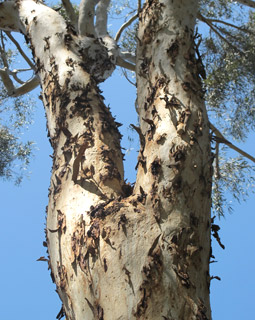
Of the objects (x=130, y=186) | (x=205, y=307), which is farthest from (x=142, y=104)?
(x=205, y=307)

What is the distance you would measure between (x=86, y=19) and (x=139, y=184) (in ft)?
6.36

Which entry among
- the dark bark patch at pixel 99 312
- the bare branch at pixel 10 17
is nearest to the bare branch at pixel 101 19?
the bare branch at pixel 10 17

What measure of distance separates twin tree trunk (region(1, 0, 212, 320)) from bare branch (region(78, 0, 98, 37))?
0.91 meters

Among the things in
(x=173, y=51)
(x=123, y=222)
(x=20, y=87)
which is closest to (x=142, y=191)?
(x=123, y=222)

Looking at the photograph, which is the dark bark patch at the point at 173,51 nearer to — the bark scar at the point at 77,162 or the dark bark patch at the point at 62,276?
the bark scar at the point at 77,162

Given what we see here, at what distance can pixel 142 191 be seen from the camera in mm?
1535

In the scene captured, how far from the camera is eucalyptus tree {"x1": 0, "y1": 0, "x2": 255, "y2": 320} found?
52.9 inches

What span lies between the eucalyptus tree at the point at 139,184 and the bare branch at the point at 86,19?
23.1 inches

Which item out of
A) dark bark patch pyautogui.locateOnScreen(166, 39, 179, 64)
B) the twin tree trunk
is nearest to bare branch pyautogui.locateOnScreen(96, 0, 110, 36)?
the twin tree trunk

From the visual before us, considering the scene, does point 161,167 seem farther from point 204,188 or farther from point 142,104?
point 142,104

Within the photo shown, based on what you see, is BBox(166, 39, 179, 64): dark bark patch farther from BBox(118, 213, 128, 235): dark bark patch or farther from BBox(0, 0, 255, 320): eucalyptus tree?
BBox(118, 213, 128, 235): dark bark patch

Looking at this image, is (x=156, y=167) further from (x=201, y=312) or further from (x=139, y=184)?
(x=201, y=312)

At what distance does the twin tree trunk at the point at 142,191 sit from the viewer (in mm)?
1340

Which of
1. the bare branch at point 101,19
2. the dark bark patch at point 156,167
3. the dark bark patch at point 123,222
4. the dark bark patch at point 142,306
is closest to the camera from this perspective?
the dark bark patch at point 142,306
